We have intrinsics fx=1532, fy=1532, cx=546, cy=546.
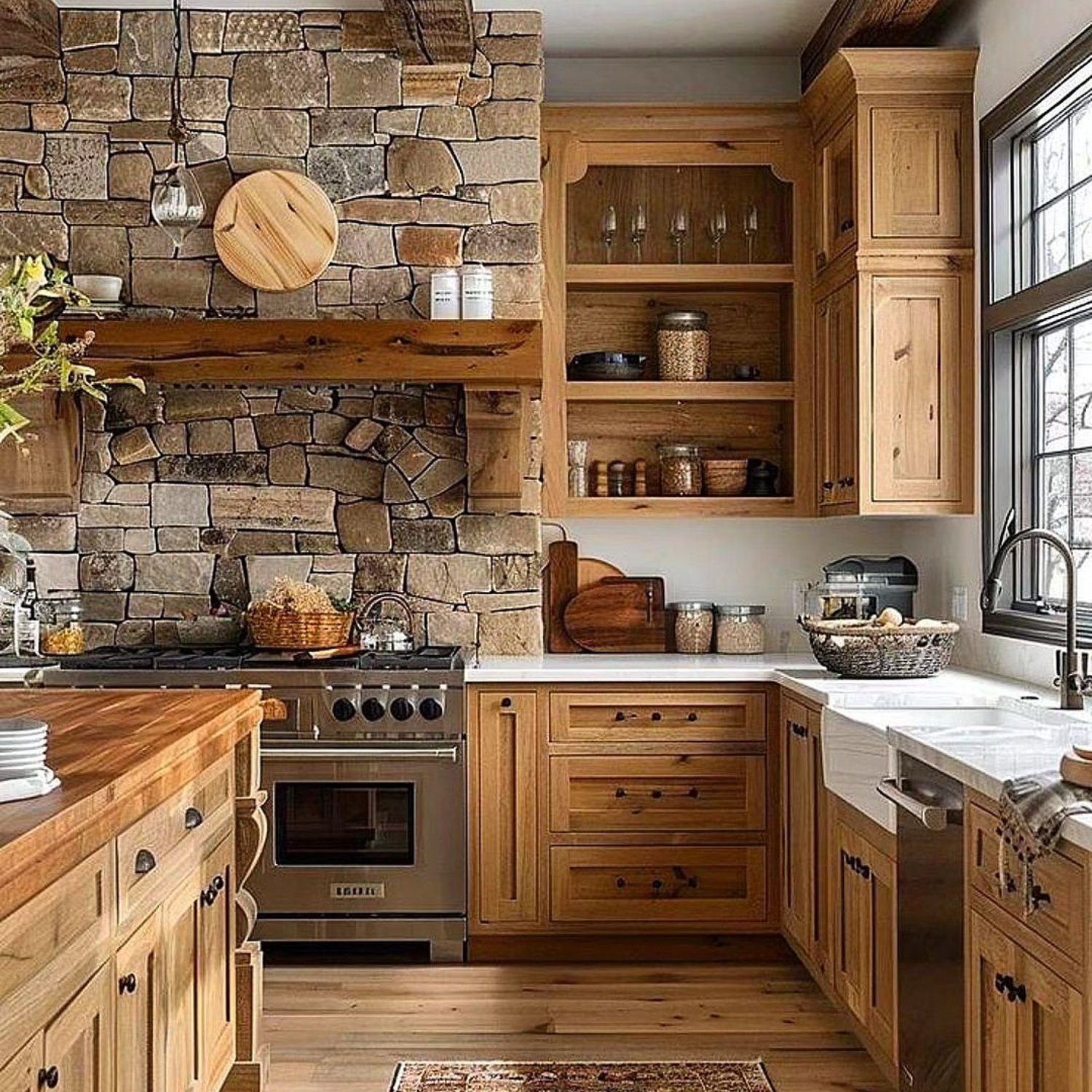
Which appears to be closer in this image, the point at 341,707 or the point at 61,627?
the point at 341,707

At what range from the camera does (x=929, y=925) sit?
3.10 metres

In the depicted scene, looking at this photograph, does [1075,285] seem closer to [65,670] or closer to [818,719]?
[818,719]

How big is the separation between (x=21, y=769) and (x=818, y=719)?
2.61m

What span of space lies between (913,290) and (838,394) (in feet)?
1.46

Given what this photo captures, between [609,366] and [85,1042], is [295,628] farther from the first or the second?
[85,1042]

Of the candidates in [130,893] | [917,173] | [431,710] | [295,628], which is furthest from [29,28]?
[130,893]

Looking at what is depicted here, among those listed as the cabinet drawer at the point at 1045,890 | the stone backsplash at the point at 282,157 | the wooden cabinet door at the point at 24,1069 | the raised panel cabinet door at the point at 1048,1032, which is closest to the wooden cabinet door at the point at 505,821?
the stone backsplash at the point at 282,157

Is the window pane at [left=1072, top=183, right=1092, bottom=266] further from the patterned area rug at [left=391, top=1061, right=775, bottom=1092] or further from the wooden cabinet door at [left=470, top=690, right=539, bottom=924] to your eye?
the patterned area rug at [left=391, top=1061, right=775, bottom=1092]

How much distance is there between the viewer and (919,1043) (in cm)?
318

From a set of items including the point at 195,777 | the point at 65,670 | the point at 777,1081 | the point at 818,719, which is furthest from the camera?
the point at 65,670

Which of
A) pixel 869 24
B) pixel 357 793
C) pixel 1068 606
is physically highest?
pixel 869 24

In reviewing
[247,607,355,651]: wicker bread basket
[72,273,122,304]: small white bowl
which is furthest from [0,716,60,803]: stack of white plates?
[72,273,122,304]: small white bowl

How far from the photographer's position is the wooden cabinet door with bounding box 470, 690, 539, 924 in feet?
16.1

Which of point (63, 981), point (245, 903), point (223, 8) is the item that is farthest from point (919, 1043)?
point (223, 8)
